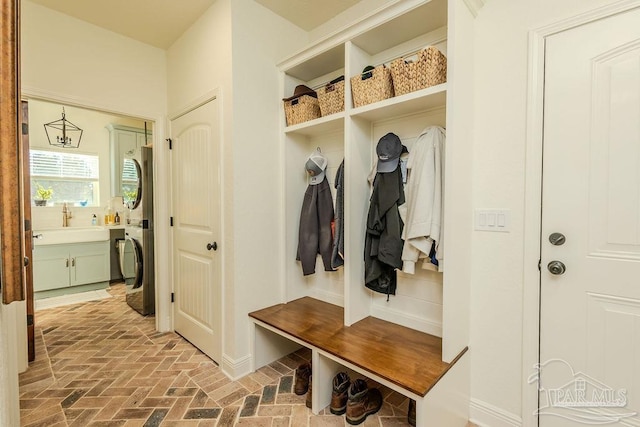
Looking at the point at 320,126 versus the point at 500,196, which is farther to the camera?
the point at 320,126

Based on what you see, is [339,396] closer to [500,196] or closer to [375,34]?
[500,196]

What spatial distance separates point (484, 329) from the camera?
65.6 inches

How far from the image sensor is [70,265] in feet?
12.8

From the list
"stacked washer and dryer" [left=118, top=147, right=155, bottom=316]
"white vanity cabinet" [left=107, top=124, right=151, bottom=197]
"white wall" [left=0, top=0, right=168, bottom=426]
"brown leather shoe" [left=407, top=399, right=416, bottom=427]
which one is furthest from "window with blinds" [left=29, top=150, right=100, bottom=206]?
"brown leather shoe" [left=407, top=399, right=416, bottom=427]

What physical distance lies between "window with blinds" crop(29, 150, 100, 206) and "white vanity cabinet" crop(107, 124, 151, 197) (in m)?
0.24

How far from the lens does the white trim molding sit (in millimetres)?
1551

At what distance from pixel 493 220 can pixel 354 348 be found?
1064 mm

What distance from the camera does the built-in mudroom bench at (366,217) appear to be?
1.50 m

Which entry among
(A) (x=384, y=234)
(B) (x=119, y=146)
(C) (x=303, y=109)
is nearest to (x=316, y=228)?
(A) (x=384, y=234)

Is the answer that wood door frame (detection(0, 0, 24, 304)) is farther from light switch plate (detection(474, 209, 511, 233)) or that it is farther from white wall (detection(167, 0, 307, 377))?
light switch plate (detection(474, 209, 511, 233))

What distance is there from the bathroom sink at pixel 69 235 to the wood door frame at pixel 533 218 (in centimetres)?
470

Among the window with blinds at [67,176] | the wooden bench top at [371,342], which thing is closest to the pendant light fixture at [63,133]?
the window with blinds at [67,176]

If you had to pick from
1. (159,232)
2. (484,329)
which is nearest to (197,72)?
(159,232)

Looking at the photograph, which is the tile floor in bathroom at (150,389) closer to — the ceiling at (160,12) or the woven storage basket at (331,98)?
the woven storage basket at (331,98)
